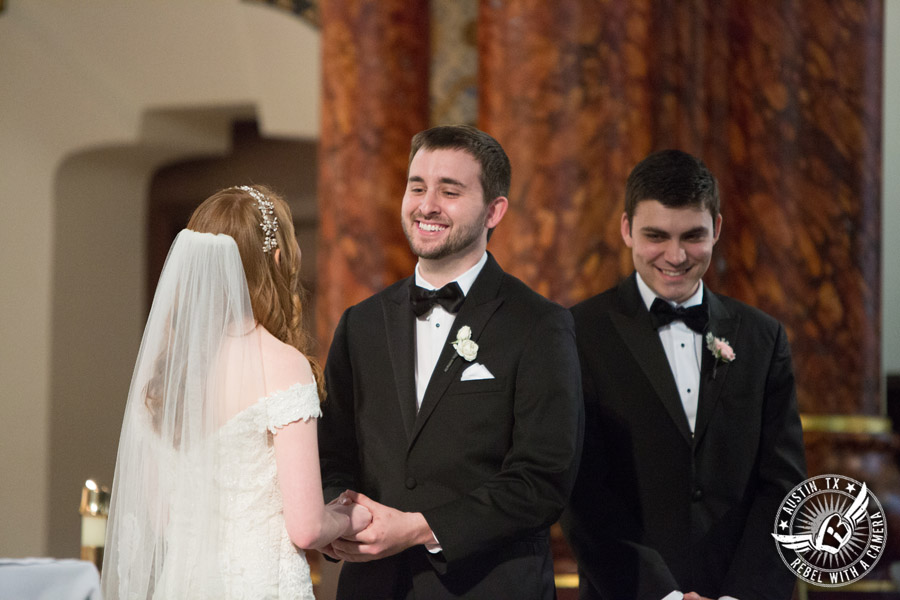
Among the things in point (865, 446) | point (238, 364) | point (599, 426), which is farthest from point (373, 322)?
point (865, 446)

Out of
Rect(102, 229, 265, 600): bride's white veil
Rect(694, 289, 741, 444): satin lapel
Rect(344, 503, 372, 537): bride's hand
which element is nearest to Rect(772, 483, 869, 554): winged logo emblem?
Rect(694, 289, 741, 444): satin lapel

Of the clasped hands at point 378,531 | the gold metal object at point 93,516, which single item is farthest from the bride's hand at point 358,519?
the gold metal object at point 93,516

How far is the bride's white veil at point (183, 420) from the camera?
2.29 m

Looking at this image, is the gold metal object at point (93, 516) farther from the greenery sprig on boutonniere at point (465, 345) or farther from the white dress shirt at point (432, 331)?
the greenery sprig on boutonniere at point (465, 345)

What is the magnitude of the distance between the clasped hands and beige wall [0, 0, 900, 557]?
5.13 meters

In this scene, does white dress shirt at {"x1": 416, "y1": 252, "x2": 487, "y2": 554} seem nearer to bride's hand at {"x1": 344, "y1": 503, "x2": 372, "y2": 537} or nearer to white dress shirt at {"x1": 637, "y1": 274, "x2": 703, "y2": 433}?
bride's hand at {"x1": 344, "y1": 503, "x2": 372, "y2": 537}

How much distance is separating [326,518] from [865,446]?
2.67 metres

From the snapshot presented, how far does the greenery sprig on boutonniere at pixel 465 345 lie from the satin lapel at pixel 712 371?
69 centimetres

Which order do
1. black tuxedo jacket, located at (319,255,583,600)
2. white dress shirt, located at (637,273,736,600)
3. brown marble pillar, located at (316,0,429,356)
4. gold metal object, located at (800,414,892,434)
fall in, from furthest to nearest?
brown marble pillar, located at (316,0,429,356), gold metal object, located at (800,414,892,434), white dress shirt, located at (637,273,736,600), black tuxedo jacket, located at (319,255,583,600)

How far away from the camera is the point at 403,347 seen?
254 centimetres

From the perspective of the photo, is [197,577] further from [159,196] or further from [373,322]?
[159,196]

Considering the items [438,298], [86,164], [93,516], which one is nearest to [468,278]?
[438,298]

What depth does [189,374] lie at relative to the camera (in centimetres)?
233

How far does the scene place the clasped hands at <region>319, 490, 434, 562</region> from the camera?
7.60 feet
